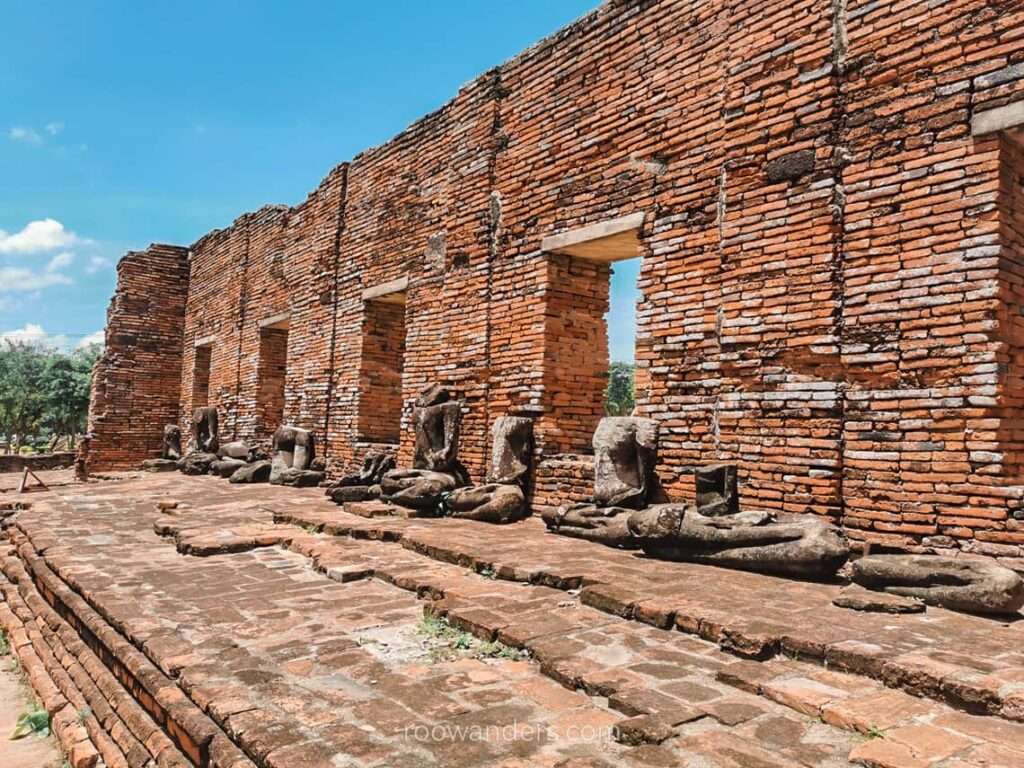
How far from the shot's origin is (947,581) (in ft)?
13.1

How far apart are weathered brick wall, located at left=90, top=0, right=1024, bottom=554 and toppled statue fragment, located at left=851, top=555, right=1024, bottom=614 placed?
2.44 ft

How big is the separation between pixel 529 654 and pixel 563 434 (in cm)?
478

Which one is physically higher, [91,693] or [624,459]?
[624,459]

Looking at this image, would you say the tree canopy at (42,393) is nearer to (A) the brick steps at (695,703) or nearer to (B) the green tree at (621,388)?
(B) the green tree at (621,388)

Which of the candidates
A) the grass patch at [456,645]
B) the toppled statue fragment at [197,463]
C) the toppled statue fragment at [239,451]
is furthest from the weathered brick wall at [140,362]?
the grass patch at [456,645]

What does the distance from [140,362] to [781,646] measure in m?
19.7

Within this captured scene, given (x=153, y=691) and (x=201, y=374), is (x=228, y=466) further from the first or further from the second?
(x=153, y=691)

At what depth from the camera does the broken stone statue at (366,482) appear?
8891 mm

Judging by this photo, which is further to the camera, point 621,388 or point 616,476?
point 621,388

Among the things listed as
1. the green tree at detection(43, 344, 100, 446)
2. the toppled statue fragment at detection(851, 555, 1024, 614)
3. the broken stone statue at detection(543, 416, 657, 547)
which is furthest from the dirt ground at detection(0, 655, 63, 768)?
the green tree at detection(43, 344, 100, 446)

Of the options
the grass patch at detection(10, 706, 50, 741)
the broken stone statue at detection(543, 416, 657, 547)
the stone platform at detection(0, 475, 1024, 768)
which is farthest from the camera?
the broken stone statue at detection(543, 416, 657, 547)

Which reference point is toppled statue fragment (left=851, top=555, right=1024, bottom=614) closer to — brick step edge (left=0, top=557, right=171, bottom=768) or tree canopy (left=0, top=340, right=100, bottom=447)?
brick step edge (left=0, top=557, right=171, bottom=768)

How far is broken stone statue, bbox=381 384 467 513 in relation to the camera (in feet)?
26.1

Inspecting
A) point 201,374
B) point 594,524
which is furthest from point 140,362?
point 594,524
